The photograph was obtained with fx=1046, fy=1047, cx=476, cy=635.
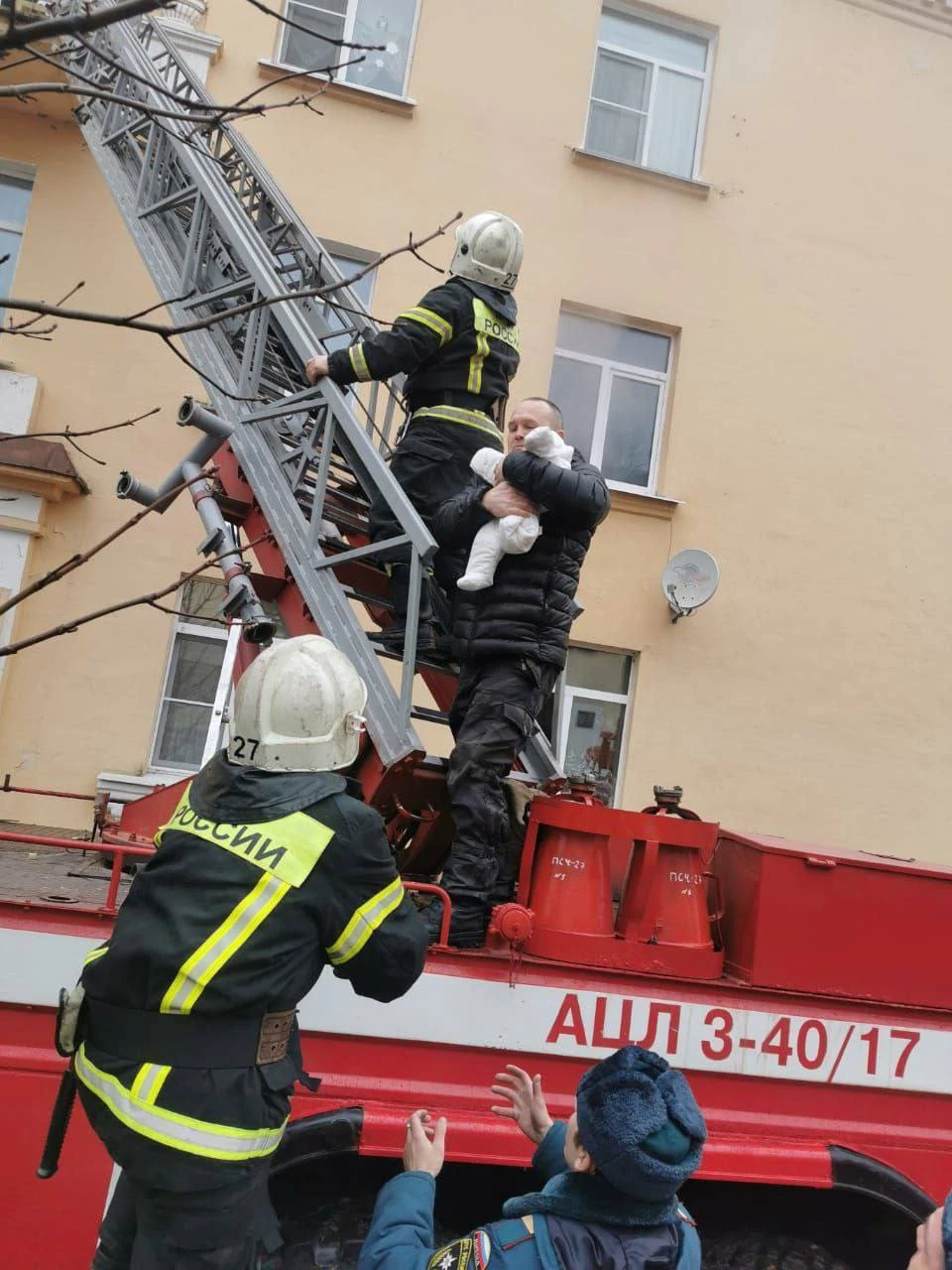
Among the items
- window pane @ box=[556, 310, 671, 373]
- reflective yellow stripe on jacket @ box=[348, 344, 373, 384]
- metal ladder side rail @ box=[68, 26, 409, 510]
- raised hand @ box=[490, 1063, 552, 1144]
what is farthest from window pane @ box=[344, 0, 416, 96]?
raised hand @ box=[490, 1063, 552, 1144]

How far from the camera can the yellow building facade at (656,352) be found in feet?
24.2

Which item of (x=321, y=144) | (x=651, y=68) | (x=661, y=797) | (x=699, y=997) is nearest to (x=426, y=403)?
(x=661, y=797)

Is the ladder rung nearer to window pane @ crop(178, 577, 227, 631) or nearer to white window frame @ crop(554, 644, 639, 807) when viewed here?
window pane @ crop(178, 577, 227, 631)

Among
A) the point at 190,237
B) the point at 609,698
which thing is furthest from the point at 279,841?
the point at 609,698

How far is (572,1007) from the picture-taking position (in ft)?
9.57

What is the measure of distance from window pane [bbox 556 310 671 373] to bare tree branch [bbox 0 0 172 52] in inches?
300

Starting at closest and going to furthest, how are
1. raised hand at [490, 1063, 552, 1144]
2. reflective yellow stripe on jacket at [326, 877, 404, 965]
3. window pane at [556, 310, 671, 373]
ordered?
reflective yellow stripe on jacket at [326, 877, 404, 965] < raised hand at [490, 1063, 552, 1144] < window pane at [556, 310, 671, 373]

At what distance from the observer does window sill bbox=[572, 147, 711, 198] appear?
27.9 ft

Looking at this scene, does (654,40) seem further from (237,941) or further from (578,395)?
(237,941)

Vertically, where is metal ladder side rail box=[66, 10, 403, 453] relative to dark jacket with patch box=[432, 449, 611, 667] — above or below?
above

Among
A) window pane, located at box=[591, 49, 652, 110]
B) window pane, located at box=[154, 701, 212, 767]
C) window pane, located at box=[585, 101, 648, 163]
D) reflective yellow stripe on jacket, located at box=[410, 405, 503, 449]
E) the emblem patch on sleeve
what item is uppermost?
window pane, located at box=[591, 49, 652, 110]

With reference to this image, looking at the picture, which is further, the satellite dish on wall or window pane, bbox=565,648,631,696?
window pane, bbox=565,648,631,696

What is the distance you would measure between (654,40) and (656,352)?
9.06 ft

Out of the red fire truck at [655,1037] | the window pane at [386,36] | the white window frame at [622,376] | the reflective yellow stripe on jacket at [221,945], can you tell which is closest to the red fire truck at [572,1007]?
the red fire truck at [655,1037]
